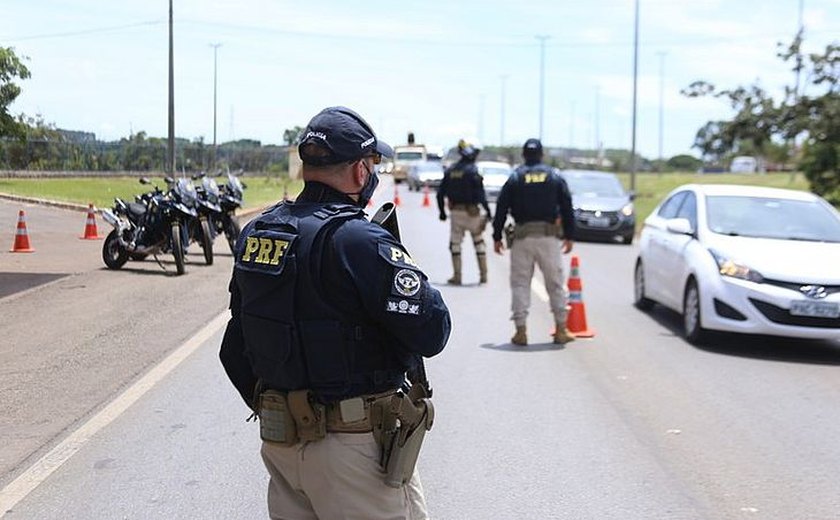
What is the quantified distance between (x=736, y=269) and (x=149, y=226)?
8957mm

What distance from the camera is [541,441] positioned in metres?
6.65

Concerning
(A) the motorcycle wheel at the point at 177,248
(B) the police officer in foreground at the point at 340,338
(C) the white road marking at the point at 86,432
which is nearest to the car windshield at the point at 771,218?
(C) the white road marking at the point at 86,432

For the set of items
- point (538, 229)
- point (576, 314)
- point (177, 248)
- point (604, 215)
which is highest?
point (538, 229)

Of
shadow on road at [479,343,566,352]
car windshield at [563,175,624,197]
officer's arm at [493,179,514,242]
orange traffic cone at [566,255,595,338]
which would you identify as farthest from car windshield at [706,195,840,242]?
car windshield at [563,175,624,197]

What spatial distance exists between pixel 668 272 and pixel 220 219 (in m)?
8.80

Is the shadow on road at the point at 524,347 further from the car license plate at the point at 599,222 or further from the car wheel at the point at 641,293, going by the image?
the car license plate at the point at 599,222

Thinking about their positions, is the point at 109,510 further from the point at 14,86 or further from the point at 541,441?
the point at 14,86

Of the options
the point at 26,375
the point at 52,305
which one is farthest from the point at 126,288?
the point at 26,375

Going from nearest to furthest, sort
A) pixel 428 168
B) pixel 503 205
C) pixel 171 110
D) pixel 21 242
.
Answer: pixel 503 205 < pixel 21 242 < pixel 171 110 < pixel 428 168

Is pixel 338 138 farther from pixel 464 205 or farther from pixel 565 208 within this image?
pixel 464 205

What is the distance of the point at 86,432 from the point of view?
6785 millimetres

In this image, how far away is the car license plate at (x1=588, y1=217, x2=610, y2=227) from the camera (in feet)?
76.0

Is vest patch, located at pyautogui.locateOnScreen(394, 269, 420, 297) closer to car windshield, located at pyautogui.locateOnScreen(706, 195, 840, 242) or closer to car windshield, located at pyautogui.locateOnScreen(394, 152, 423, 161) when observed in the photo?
car windshield, located at pyautogui.locateOnScreen(706, 195, 840, 242)

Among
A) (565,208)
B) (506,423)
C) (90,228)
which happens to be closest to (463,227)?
(565,208)
